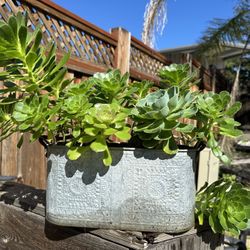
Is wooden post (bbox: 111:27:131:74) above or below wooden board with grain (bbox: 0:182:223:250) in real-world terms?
above

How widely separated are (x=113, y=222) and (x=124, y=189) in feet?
0.21

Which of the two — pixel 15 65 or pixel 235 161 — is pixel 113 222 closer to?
pixel 15 65

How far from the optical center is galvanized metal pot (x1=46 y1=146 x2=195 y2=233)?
1.84ft

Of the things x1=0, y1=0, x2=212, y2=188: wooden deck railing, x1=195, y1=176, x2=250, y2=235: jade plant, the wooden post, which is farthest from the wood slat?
the wooden post

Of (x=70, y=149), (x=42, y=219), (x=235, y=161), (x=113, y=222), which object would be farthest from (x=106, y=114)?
(x=235, y=161)

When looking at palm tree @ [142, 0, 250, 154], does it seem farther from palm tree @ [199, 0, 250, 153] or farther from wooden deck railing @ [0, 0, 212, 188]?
wooden deck railing @ [0, 0, 212, 188]

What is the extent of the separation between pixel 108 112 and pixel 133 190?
0.14 meters

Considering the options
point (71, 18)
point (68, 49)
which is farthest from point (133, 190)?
point (71, 18)

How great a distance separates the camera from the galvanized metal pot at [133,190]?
56 centimetres

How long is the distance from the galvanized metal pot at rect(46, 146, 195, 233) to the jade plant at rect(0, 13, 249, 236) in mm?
25

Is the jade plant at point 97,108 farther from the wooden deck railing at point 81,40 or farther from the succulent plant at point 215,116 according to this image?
the wooden deck railing at point 81,40

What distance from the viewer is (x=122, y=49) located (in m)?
2.67

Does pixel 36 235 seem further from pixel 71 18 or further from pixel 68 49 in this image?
pixel 71 18

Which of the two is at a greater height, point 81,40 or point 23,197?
point 81,40
